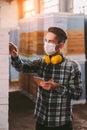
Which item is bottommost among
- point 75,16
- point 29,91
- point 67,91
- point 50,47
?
point 29,91

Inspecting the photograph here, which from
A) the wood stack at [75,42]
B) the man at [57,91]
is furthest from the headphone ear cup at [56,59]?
the wood stack at [75,42]

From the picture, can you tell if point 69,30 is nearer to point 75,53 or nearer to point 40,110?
point 75,53

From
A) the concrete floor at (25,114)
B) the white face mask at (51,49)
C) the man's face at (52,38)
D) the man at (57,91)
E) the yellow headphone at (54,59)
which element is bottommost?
the concrete floor at (25,114)

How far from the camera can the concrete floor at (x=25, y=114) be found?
6211mm

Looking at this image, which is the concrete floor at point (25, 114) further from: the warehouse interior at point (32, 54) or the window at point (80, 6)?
the window at point (80, 6)

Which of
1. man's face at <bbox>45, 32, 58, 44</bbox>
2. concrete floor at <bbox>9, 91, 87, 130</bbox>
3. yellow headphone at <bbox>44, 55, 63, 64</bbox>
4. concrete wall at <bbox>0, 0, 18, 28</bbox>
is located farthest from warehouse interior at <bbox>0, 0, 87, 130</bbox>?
concrete wall at <bbox>0, 0, 18, 28</bbox>

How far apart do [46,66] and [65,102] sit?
16.4 inches

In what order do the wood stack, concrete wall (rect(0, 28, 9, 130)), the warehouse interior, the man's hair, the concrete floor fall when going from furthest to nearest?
the wood stack, the concrete floor, the warehouse interior, concrete wall (rect(0, 28, 9, 130)), the man's hair

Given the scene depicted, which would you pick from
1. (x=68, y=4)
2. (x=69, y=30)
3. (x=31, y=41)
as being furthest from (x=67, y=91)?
(x=68, y=4)

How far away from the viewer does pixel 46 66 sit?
10.9 ft

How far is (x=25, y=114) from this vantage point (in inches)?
279

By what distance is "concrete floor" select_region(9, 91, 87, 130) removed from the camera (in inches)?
245

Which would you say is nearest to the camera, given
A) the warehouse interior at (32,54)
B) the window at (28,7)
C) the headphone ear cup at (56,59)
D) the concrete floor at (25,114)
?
the headphone ear cup at (56,59)

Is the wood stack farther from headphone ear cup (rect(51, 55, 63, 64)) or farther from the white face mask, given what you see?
headphone ear cup (rect(51, 55, 63, 64))
